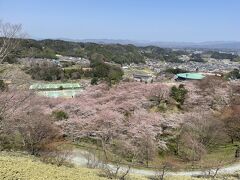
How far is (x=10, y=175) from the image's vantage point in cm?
991

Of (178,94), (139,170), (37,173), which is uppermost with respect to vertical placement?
(37,173)

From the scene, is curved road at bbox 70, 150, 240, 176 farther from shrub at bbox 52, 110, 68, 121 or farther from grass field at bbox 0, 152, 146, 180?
grass field at bbox 0, 152, 146, 180

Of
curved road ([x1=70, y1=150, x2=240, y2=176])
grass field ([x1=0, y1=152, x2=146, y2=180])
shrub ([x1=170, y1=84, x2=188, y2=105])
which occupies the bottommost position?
curved road ([x1=70, y1=150, x2=240, y2=176])

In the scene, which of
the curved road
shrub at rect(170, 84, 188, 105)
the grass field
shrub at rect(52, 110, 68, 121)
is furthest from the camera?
shrub at rect(170, 84, 188, 105)

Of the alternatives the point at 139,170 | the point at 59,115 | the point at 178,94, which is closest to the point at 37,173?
the point at 139,170

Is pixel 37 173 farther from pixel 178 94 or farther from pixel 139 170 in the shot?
pixel 178 94

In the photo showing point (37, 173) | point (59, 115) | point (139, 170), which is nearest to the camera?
point (37, 173)

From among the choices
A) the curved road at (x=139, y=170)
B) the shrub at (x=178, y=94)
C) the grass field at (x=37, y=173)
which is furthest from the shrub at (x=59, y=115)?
the grass field at (x=37, y=173)

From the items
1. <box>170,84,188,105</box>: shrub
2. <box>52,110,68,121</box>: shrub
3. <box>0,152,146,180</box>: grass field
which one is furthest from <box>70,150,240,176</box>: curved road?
<box>170,84,188,105</box>: shrub

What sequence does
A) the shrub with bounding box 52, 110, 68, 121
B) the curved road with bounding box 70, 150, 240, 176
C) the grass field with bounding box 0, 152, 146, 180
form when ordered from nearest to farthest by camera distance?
1. the grass field with bounding box 0, 152, 146, 180
2. the curved road with bounding box 70, 150, 240, 176
3. the shrub with bounding box 52, 110, 68, 121

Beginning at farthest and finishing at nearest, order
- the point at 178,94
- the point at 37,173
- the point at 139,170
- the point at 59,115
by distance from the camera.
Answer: the point at 178,94
the point at 59,115
the point at 139,170
the point at 37,173

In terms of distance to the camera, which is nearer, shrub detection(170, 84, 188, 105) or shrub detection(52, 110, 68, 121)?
shrub detection(52, 110, 68, 121)

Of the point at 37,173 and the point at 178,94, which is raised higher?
the point at 37,173

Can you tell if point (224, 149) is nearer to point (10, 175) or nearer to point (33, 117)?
point (33, 117)
